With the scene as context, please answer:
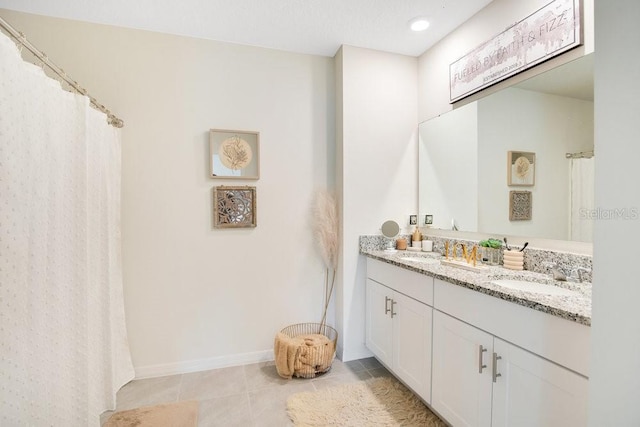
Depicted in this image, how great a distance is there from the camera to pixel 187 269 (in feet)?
7.62

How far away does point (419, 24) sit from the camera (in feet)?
7.10

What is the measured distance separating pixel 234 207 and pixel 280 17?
55.9 inches

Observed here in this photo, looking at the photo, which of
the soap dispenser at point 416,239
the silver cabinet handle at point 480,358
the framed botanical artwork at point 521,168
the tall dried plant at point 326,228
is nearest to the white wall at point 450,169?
the soap dispenser at point 416,239

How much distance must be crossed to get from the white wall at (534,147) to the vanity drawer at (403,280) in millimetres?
665

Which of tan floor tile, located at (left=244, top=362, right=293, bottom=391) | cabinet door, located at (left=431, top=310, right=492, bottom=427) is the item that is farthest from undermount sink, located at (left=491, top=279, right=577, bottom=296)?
tan floor tile, located at (left=244, top=362, right=293, bottom=391)

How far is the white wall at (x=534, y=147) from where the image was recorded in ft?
5.17

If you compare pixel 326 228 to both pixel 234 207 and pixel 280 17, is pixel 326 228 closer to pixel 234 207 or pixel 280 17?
pixel 234 207

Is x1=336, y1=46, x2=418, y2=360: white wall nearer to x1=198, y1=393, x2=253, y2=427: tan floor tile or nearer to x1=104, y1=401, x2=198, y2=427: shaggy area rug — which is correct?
x1=198, y1=393, x2=253, y2=427: tan floor tile

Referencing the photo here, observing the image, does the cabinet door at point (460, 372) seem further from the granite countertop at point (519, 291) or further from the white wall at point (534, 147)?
the white wall at point (534, 147)

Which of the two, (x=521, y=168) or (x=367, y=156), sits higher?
(x=367, y=156)

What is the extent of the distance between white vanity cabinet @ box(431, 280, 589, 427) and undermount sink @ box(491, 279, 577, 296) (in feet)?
0.67

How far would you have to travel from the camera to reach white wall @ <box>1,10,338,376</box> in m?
2.20

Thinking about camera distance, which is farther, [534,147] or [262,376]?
[262,376]

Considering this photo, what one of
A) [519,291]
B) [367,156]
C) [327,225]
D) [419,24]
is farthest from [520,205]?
[419,24]
